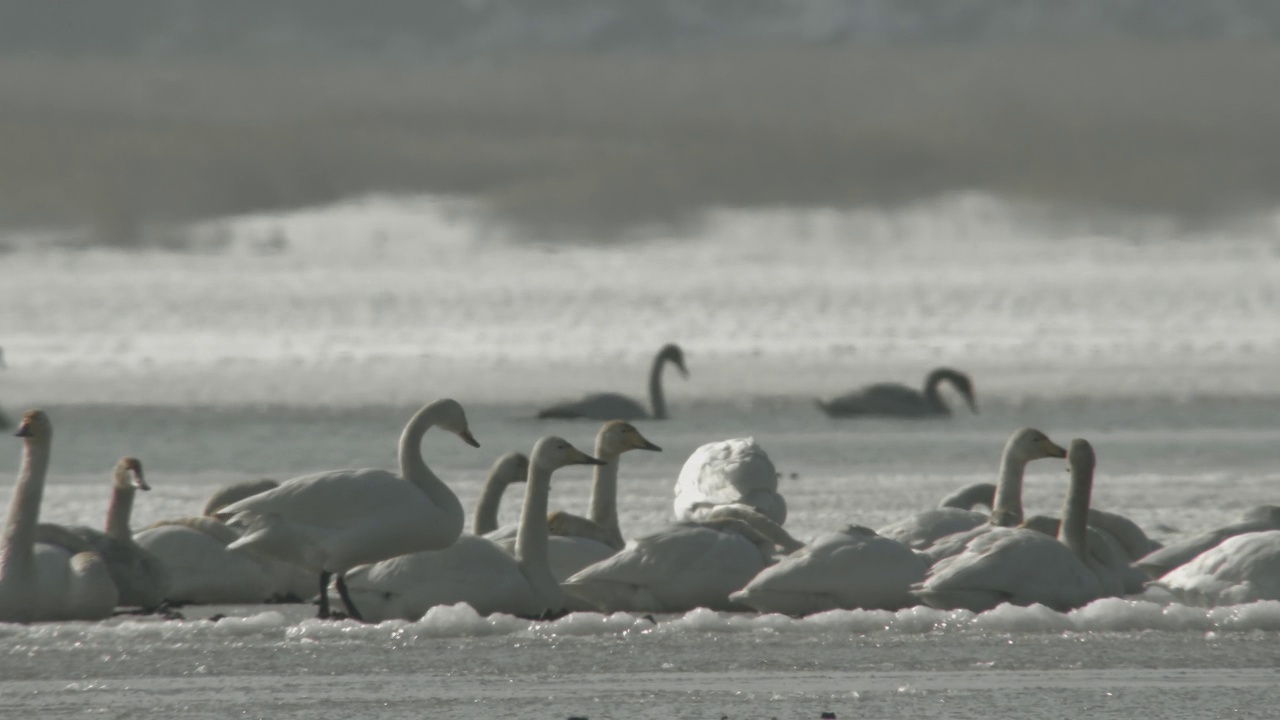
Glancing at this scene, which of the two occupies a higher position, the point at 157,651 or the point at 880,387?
the point at 880,387

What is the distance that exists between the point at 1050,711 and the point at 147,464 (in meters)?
12.0

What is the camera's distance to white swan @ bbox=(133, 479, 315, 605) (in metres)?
8.33

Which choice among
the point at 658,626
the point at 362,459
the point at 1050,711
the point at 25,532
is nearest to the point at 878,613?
the point at 658,626

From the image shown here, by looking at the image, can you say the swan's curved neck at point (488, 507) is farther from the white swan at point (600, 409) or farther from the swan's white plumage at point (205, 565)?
the white swan at point (600, 409)

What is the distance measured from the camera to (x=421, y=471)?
8039 mm

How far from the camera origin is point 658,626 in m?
7.34

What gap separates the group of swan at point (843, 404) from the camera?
23016mm

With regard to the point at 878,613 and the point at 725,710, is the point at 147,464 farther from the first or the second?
the point at 725,710

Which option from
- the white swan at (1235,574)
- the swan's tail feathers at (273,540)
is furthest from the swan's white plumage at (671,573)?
the white swan at (1235,574)

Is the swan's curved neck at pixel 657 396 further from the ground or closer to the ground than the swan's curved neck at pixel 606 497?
further from the ground

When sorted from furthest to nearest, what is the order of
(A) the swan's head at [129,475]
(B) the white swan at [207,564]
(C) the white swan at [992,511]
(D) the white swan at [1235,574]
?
(C) the white swan at [992,511] → (A) the swan's head at [129,475] → (B) the white swan at [207,564] → (D) the white swan at [1235,574]

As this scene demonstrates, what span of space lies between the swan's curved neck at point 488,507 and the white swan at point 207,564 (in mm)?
1024

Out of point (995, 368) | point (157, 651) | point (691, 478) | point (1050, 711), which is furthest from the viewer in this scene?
point (995, 368)

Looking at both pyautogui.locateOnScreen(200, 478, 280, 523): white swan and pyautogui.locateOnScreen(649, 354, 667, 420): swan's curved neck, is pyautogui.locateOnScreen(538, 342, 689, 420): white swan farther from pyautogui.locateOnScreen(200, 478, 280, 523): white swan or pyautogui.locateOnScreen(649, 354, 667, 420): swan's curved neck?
pyautogui.locateOnScreen(200, 478, 280, 523): white swan
